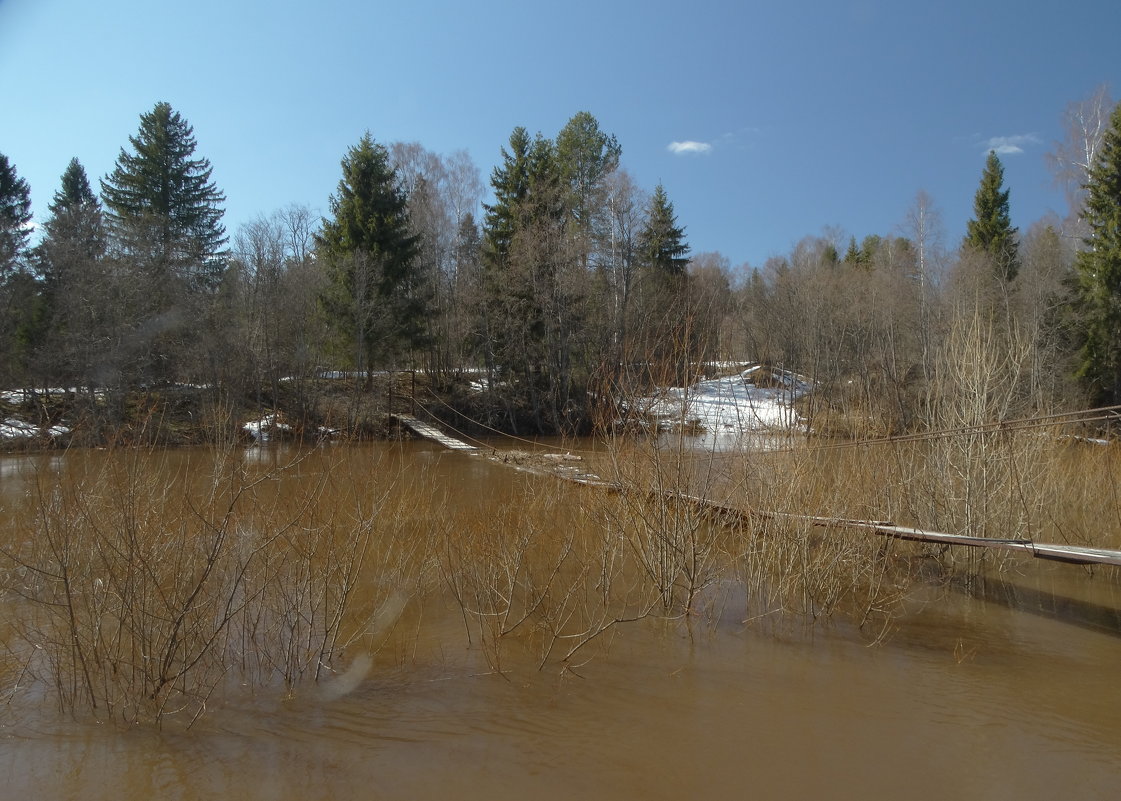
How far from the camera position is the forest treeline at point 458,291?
22.5m

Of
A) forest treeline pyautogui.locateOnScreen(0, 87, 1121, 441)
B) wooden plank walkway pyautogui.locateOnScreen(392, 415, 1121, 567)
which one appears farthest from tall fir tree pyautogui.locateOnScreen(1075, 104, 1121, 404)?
wooden plank walkway pyautogui.locateOnScreen(392, 415, 1121, 567)

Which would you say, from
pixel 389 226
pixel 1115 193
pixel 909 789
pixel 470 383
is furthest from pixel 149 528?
pixel 1115 193

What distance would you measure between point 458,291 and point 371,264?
6718mm

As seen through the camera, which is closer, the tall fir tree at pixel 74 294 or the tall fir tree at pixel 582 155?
the tall fir tree at pixel 74 294

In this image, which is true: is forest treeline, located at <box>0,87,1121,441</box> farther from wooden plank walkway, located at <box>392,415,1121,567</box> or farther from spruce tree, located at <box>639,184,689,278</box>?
wooden plank walkway, located at <box>392,415,1121,567</box>

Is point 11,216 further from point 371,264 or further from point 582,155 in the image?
point 582,155

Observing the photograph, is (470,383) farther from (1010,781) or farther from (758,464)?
(1010,781)

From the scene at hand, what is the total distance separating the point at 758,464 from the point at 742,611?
5.05 feet

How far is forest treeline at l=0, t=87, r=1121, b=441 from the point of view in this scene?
22.5m

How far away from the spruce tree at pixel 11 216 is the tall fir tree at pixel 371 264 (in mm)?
9506

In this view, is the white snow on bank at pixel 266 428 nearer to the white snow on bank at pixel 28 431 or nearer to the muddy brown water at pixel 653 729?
the white snow on bank at pixel 28 431

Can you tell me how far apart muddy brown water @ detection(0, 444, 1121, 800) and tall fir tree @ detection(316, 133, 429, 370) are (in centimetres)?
2194

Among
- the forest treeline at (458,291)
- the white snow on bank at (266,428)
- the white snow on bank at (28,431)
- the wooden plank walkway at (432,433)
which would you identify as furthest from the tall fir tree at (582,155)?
the white snow on bank at (28,431)

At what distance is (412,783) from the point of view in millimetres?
4191
